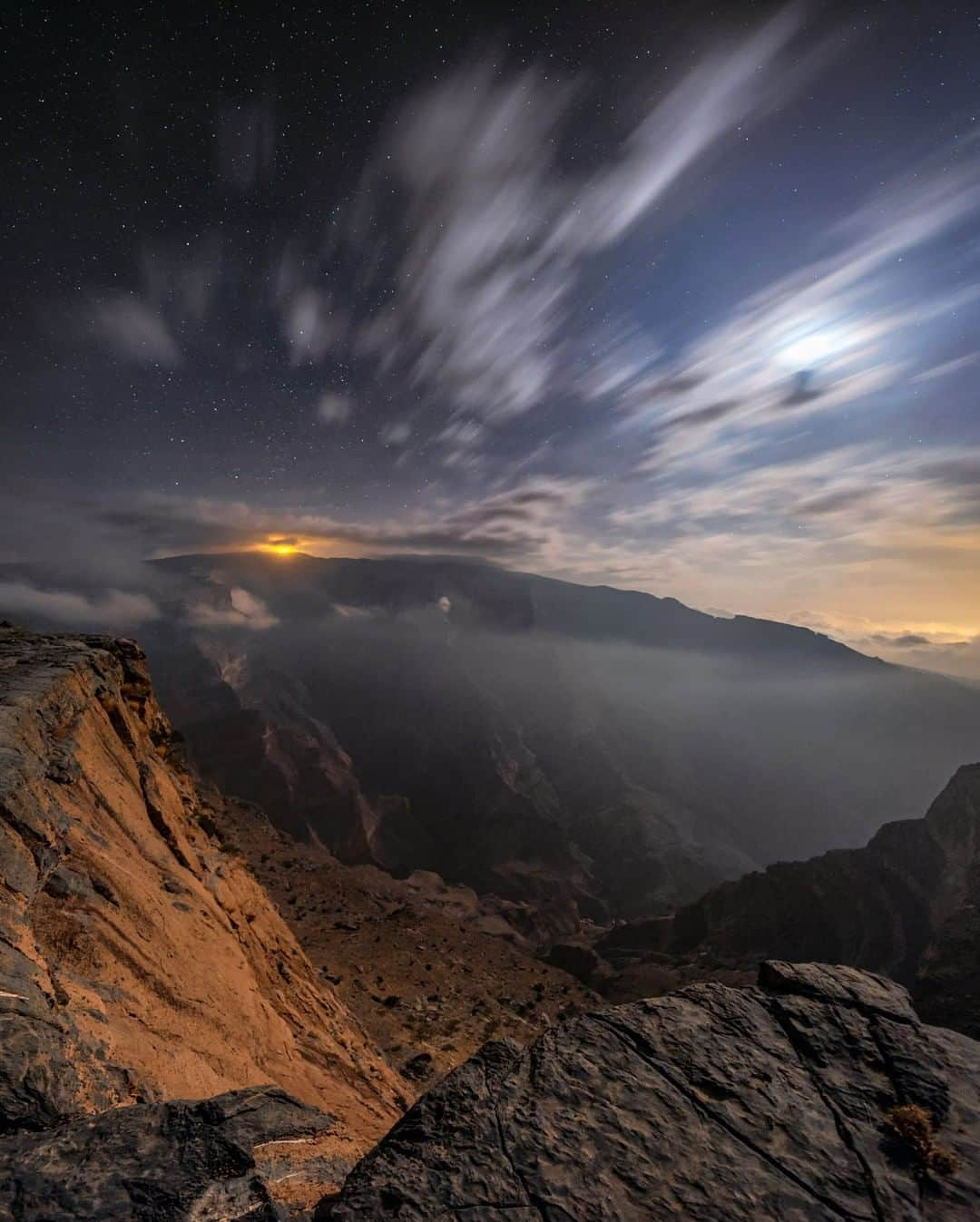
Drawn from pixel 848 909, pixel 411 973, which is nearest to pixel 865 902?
pixel 848 909

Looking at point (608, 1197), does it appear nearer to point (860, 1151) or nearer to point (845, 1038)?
point (860, 1151)

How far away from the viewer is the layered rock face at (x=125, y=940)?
21.6ft

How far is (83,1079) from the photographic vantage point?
6.02 metres

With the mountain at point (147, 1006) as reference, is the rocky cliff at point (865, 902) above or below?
below

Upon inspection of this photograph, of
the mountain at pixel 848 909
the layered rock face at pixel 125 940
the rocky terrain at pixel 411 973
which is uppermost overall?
the layered rock face at pixel 125 940

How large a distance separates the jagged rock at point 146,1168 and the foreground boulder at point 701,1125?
34.4 inches

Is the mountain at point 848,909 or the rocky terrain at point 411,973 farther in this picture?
the mountain at point 848,909

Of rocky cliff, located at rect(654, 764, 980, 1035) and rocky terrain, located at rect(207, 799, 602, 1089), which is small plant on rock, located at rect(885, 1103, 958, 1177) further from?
rocky cliff, located at rect(654, 764, 980, 1035)

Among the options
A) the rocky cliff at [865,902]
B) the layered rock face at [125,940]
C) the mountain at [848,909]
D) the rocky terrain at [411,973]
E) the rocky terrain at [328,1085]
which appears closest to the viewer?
the rocky terrain at [328,1085]

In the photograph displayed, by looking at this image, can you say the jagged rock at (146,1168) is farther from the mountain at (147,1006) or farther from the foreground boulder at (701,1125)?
the foreground boulder at (701,1125)

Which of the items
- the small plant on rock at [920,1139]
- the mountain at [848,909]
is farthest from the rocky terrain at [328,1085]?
the mountain at [848,909]

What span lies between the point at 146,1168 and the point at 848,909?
77304mm

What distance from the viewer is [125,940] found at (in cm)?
1024

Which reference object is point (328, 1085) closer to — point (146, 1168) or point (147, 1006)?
point (147, 1006)
